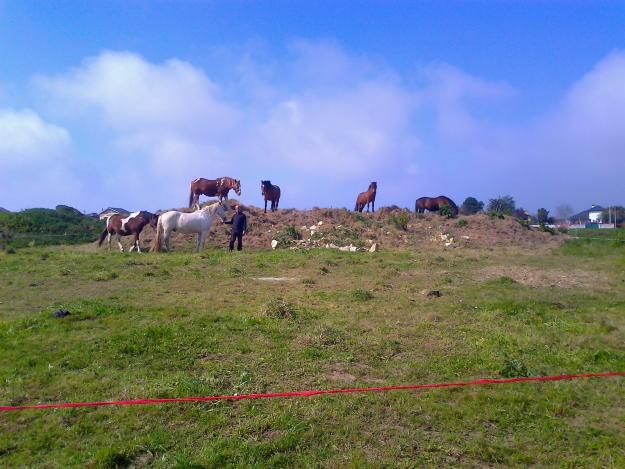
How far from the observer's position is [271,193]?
Result: 27.0 metres

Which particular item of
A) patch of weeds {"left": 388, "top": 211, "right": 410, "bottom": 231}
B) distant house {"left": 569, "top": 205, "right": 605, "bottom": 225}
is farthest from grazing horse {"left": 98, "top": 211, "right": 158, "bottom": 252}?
distant house {"left": 569, "top": 205, "right": 605, "bottom": 225}

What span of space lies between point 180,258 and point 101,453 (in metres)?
11.7

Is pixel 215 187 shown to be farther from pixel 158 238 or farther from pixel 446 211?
pixel 446 211

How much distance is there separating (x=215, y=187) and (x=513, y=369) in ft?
68.8

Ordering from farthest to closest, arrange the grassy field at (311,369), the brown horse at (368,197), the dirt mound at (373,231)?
the brown horse at (368,197) < the dirt mound at (373,231) < the grassy field at (311,369)

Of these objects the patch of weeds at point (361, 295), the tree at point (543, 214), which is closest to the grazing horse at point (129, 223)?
the patch of weeds at point (361, 295)

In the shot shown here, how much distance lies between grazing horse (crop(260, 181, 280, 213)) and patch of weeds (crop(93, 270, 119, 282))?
14.3 m

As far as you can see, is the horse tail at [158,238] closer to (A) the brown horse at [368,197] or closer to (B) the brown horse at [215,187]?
(B) the brown horse at [215,187]

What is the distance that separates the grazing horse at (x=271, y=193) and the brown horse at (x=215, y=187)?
59.8 inches

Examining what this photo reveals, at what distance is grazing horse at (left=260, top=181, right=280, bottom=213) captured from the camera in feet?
87.7

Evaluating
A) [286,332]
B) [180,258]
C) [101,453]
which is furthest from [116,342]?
[180,258]

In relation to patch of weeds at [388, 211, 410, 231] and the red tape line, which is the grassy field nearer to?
the red tape line

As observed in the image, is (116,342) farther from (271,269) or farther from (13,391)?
(271,269)

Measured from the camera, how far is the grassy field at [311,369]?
15.1 ft
